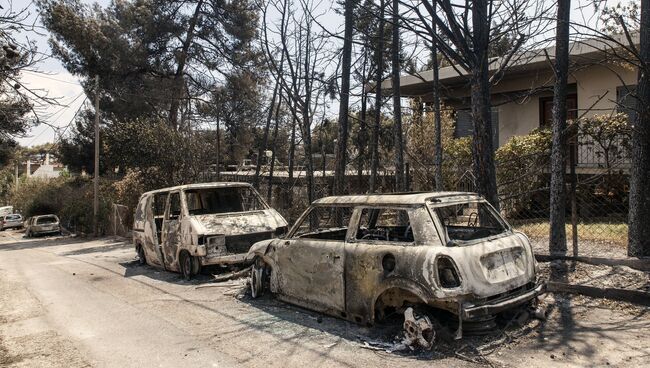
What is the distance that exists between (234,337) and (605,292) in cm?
456

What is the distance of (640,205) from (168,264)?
335 inches

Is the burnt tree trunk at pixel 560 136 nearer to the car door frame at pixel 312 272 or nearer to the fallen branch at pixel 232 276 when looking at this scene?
the car door frame at pixel 312 272

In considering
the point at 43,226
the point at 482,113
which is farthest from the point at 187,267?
the point at 43,226

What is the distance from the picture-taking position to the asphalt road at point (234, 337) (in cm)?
483

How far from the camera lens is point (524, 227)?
1098cm

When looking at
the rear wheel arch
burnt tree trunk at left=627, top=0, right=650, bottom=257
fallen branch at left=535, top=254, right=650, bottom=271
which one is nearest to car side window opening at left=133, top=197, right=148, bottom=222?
the rear wheel arch

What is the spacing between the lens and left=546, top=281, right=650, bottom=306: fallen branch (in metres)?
6.04

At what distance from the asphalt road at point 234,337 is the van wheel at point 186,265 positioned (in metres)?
0.87

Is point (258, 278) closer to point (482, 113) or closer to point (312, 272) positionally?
point (312, 272)

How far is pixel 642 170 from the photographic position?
736 cm

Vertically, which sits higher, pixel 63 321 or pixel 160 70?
pixel 160 70

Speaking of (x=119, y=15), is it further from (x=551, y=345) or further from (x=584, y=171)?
(x=551, y=345)

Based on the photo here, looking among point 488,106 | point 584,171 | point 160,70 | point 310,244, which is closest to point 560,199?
point 488,106

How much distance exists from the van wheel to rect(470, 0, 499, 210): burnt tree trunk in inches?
213
